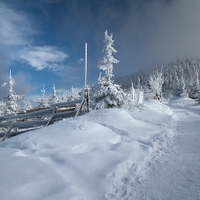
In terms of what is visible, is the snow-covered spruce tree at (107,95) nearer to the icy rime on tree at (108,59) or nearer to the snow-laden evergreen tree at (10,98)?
the icy rime on tree at (108,59)

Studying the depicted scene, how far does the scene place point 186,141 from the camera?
568 centimetres

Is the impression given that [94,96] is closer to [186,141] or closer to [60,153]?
[186,141]

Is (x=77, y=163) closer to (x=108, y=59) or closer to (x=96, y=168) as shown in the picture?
(x=96, y=168)

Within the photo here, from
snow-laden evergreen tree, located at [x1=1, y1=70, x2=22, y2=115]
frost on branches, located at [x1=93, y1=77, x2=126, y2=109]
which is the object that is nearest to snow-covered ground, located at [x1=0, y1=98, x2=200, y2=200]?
frost on branches, located at [x1=93, y1=77, x2=126, y2=109]

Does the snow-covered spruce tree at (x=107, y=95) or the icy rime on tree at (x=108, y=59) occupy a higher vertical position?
the icy rime on tree at (x=108, y=59)

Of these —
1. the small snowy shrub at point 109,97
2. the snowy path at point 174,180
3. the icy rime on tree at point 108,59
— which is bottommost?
the snowy path at point 174,180

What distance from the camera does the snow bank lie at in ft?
8.87

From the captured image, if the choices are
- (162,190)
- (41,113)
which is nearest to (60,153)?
(162,190)

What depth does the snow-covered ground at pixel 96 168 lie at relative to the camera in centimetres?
271

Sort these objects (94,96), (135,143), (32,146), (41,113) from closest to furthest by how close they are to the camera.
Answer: (32,146) → (135,143) → (41,113) → (94,96)

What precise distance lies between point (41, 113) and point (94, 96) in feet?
19.7

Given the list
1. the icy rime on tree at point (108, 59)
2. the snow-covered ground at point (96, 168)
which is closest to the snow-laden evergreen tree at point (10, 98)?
the icy rime on tree at point (108, 59)

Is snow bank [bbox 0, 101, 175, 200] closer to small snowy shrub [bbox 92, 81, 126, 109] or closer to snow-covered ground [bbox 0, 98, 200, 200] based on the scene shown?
snow-covered ground [bbox 0, 98, 200, 200]

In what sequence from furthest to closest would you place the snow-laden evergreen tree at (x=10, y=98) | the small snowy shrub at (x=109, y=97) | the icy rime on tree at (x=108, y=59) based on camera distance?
the snow-laden evergreen tree at (x=10, y=98) → the icy rime on tree at (x=108, y=59) → the small snowy shrub at (x=109, y=97)
